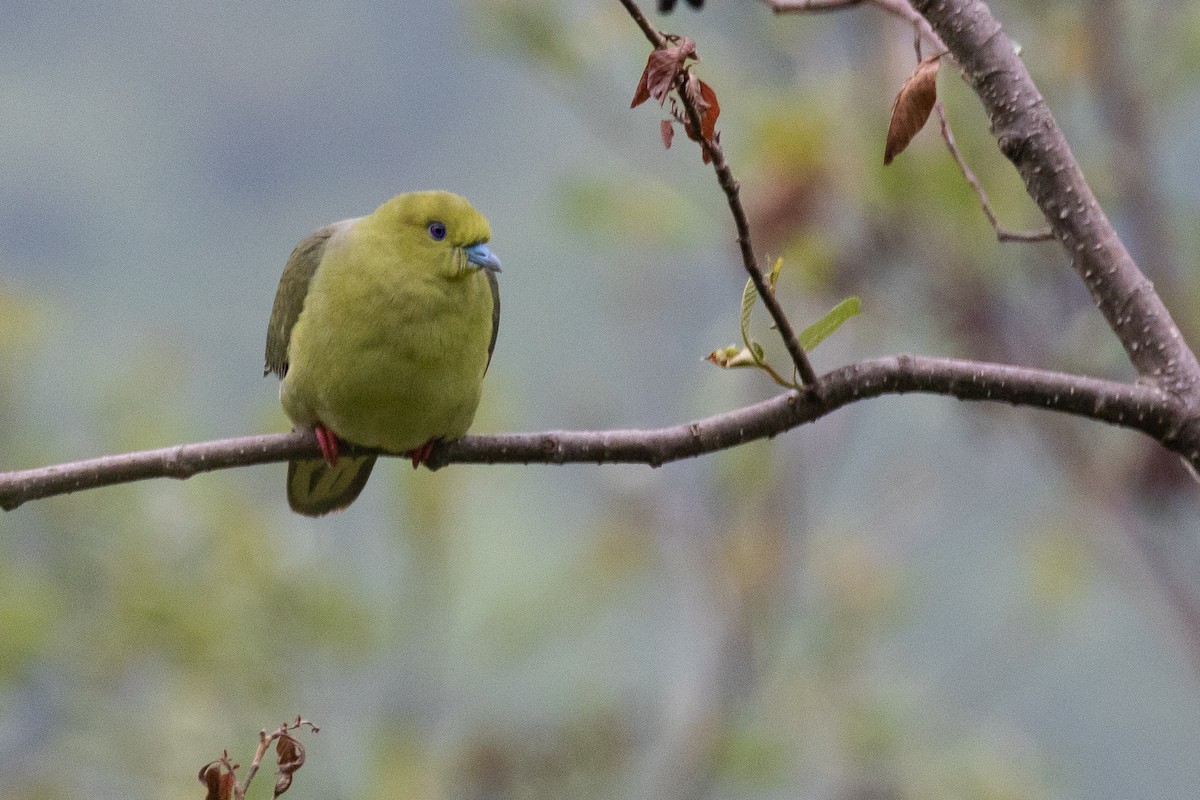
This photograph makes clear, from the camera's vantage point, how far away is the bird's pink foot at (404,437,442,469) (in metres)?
2.86

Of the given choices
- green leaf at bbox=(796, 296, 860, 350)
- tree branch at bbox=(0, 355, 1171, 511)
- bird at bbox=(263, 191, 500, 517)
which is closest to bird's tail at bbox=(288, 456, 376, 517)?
bird at bbox=(263, 191, 500, 517)

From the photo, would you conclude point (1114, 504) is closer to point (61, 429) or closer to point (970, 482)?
point (970, 482)

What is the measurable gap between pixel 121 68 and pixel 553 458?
10959 millimetres

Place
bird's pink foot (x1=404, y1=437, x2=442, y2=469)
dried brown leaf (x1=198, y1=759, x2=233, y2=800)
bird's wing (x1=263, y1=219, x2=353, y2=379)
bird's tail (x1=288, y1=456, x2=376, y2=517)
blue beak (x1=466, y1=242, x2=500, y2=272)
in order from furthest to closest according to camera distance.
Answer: bird's tail (x1=288, y1=456, x2=376, y2=517)
bird's wing (x1=263, y1=219, x2=353, y2=379)
blue beak (x1=466, y1=242, x2=500, y2=272)
bird's pink foot (x1=404, y1=437, x2=442, y2=469)
dried brown leaf (x1=198, y1=759, x2=233, y2=800)

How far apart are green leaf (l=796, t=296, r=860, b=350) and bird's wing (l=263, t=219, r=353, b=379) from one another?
5.31 feet

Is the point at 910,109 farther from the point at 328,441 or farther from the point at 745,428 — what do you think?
the point at 328,441

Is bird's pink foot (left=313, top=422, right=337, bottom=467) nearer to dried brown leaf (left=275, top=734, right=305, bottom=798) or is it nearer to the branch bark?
dried brown leaf (left=275, top=734, right=305, bottom=798)

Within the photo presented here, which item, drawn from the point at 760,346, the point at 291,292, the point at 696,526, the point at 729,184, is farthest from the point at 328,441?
the point at 696,526

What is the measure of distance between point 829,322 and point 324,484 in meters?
1.92

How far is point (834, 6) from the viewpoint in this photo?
2059mm

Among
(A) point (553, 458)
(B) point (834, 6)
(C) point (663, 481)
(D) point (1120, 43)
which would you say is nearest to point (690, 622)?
(C) point (663, 481)

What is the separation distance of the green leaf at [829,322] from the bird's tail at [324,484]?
1.73 meters

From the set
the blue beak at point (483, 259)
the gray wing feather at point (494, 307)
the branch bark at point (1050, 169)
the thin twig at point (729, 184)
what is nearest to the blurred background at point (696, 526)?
the gray wing feather at point (494, 307)

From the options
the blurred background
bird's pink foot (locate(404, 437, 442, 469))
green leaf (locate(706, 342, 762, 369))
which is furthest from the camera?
the blurred background
